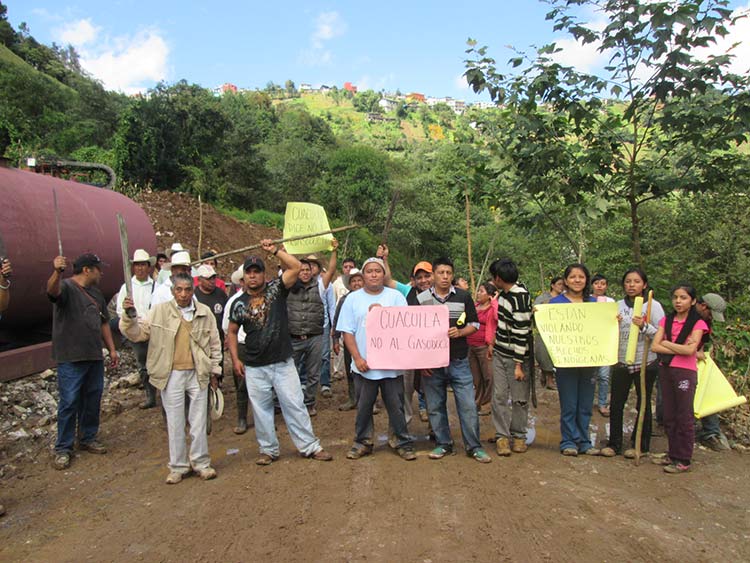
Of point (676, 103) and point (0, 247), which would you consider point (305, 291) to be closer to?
point (0, 247)

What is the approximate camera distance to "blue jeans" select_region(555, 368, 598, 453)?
5492mm

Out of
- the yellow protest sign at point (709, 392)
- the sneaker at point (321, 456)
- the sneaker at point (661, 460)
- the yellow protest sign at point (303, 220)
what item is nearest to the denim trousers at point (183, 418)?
the sneaker at point (321, 456)

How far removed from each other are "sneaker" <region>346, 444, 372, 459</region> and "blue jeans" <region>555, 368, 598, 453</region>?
1.83m

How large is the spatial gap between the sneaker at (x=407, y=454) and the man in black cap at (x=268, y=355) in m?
0.66

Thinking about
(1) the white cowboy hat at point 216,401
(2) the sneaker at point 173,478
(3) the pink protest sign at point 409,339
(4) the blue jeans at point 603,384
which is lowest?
(2) the sneaker at point 173,478

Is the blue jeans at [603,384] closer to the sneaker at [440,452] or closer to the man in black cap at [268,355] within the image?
the sneaker at [440,452]

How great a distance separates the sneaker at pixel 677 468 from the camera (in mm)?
5113

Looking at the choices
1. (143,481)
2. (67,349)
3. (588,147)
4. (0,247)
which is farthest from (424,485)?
(0,247)

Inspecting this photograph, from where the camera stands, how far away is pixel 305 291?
700cm

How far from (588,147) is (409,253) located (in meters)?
29.0

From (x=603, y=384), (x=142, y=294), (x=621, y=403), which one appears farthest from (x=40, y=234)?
(x=603, y=384)

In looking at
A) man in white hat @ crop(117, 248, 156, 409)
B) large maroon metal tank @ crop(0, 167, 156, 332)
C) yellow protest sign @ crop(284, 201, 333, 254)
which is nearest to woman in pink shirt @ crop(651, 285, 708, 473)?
yellow protest sign @ crop(284, 201, 333, 254)

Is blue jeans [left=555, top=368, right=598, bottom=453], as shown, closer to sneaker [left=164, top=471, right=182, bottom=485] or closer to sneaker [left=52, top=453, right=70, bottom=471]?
sneaker [left=164, top=471, right=182, bottom=485]

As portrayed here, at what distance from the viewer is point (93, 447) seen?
5926mm
